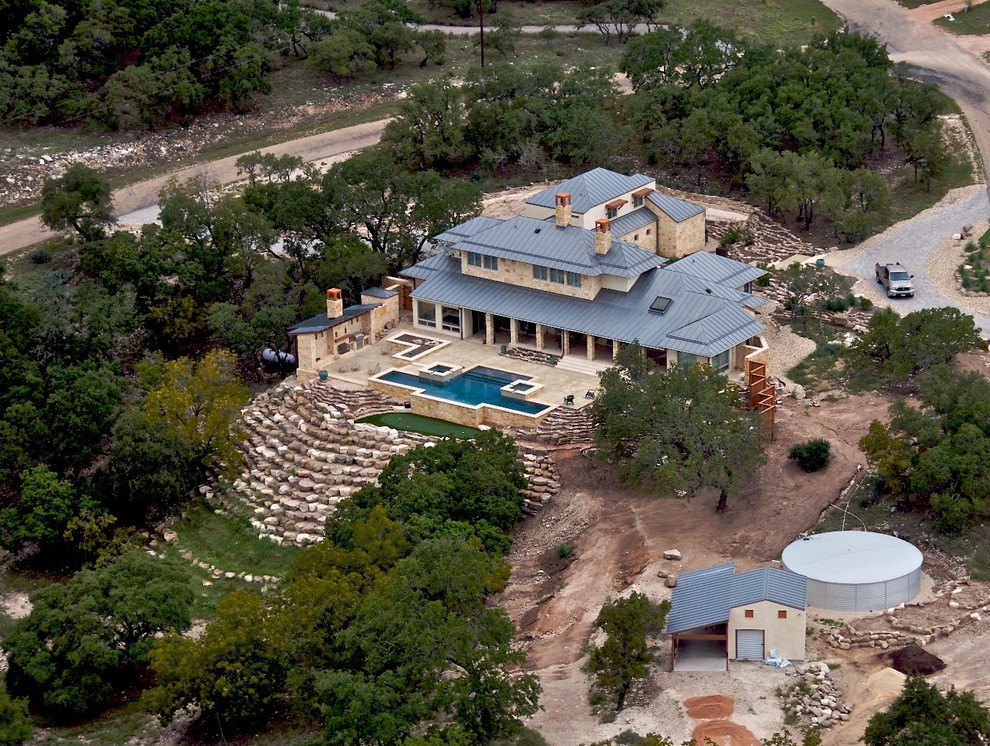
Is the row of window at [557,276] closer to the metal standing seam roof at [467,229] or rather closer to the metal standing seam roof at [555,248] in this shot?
the metal standing seam roof at [555,248]

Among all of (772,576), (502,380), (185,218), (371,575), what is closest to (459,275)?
(502,380)

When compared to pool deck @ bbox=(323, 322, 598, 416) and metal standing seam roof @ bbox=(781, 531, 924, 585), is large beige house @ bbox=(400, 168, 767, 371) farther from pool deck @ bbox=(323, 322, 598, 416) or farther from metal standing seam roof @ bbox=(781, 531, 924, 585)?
metal standing seam roof @ bbox=(781, 531, 924, 585)

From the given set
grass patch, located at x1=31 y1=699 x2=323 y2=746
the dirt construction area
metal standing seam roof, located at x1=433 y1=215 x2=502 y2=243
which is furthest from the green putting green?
grass patch, located at x1=31 y1=699 x2=323 y2=746

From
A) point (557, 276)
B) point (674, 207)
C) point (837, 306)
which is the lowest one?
point (837, 306)

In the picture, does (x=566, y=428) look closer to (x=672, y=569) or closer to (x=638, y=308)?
(x=638, y=308)

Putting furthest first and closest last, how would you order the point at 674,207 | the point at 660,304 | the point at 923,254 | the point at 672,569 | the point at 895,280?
1. the point at 923,254
2. the point at 674,207
3. the point at 895,280
4. the point at 660,304
5. the point at 672,569

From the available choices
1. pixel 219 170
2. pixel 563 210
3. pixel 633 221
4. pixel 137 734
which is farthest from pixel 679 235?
pixel 137 734

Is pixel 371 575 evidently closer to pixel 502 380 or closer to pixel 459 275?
pixel 502 380
